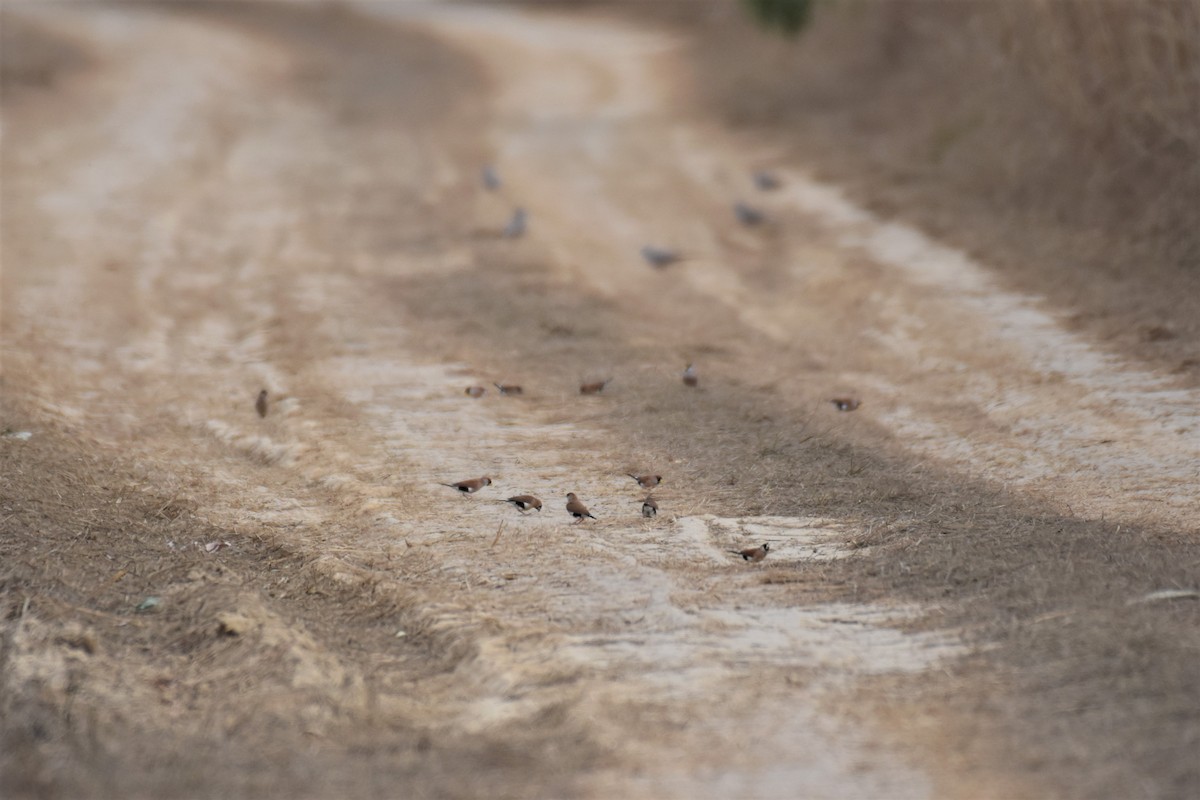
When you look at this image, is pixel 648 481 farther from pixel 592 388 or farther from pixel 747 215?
pixel 747 215

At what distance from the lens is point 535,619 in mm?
3178

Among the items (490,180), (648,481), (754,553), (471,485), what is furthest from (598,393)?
(490,180)

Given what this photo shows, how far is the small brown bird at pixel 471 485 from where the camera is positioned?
3.90 metres

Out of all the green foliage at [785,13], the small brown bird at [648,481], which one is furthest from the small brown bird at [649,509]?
the green foliage at [785,13]

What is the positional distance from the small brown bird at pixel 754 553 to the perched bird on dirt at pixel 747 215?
392 centimetres

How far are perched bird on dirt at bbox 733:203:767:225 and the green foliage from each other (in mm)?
3866

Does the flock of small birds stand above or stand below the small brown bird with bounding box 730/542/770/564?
below

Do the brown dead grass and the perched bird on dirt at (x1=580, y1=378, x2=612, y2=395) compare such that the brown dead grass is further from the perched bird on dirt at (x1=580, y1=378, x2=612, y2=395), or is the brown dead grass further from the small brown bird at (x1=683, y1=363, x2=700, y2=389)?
the perched bird on dirt at (x1=580, y1=378, x2=612, y2=395)

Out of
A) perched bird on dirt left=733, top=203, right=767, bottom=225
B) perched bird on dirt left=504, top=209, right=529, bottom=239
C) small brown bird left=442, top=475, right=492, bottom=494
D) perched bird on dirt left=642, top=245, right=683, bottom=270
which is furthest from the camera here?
perched bird on dirt left=733, top=203, right=767, bottom=225

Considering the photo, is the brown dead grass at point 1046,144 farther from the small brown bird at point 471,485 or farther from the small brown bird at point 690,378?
the small brown bird at point 471,485

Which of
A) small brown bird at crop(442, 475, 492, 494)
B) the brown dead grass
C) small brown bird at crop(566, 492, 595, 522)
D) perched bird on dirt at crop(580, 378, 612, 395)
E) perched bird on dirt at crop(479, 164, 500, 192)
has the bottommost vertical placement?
perched bird on dirt at crop(479, 164, 500, 192)

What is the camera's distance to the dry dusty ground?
269cm

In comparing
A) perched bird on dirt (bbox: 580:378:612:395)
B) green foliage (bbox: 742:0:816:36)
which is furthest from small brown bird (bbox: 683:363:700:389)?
green foliage (bbox: 742:0:816:36)

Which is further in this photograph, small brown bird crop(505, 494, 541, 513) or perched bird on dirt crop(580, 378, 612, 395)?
perched bird on dirt crop(580, 378, 612, 395)
